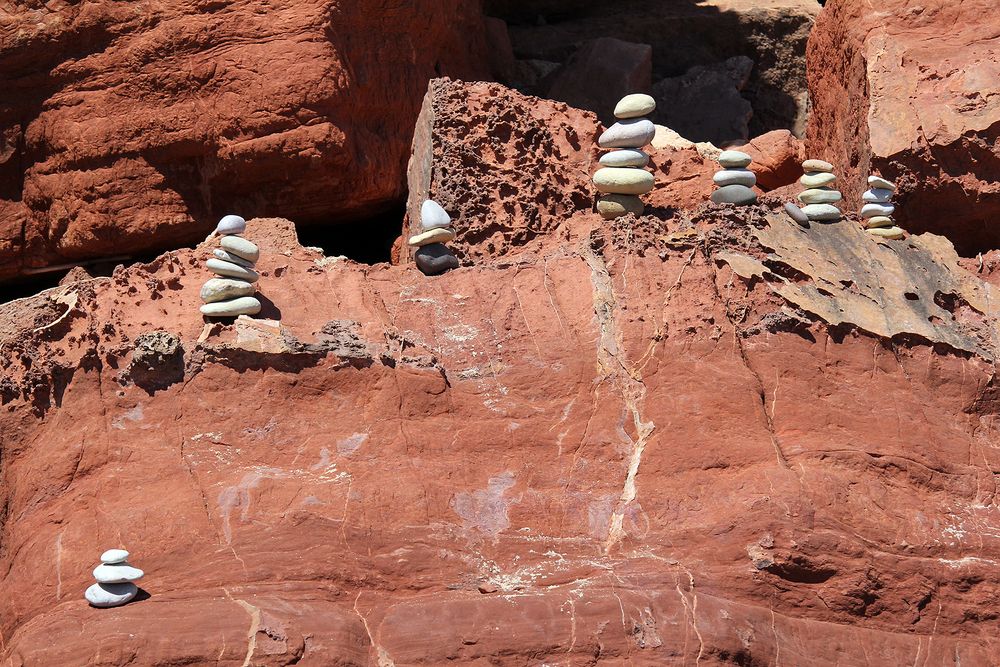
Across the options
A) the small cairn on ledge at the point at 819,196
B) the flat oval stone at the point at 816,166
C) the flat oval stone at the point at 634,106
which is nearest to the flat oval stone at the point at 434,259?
the flat oval stone at the point at 634,106

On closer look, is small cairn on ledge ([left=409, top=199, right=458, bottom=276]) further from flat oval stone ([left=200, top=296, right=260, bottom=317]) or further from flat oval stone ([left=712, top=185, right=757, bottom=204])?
flat oval stone ([left=712, top=185, right=757, bottom=204])

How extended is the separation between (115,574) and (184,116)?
4129mm

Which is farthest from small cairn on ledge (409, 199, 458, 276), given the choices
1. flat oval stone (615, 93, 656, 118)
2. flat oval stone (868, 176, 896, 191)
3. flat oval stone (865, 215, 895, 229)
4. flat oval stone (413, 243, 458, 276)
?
flat oval stone (868, 176, 896, 191)

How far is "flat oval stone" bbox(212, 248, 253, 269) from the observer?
5.31 meters

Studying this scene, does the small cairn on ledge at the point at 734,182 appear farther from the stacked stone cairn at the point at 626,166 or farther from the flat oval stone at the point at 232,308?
the flat oval stone at the point at 232,308

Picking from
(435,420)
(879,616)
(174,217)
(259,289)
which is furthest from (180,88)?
(879,616)

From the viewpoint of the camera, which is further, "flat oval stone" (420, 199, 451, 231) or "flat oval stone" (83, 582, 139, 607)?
"flat oval stone" (420, 199, 451, 231)

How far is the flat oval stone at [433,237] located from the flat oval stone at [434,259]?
0.08 ft

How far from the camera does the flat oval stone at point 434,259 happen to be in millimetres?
5723

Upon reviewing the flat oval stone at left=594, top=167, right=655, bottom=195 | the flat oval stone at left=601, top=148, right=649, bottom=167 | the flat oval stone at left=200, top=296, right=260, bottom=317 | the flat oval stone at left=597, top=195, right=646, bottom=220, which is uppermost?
the flat oval stone at left=601, top=148, right=649, bottom=167

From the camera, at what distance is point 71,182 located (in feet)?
26.1

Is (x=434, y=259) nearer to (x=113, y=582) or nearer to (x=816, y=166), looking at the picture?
(x=816, y=166)

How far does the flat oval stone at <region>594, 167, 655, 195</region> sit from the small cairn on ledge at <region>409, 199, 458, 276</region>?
708mm

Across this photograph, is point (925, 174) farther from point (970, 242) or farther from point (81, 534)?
point (81, 534)
